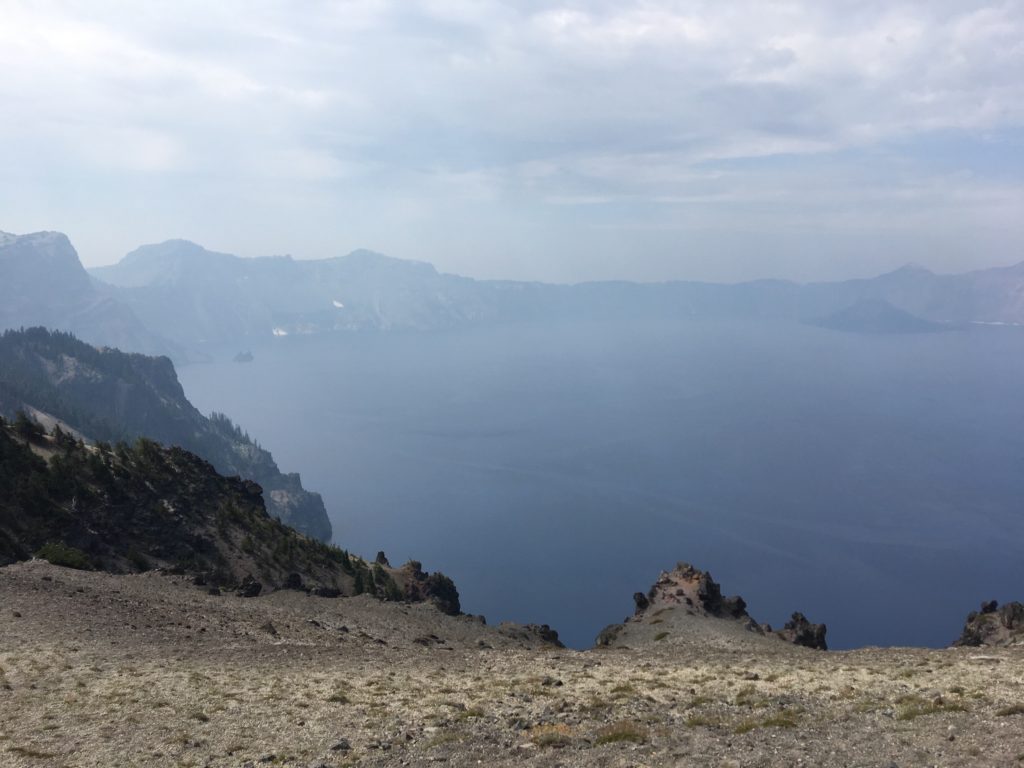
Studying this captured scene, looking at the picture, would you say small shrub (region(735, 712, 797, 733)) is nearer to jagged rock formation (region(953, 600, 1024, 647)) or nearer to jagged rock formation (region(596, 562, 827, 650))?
jagged rock formation (region(596, 562, 827, 650))

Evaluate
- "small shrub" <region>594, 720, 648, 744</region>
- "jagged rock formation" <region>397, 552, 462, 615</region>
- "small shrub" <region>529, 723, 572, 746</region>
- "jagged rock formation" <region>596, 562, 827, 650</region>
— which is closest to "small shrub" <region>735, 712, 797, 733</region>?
"small shrub" <region>594, 720, 648, 744</region>

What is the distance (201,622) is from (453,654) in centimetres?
1348

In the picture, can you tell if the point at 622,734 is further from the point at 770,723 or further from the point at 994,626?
the point at 994,626

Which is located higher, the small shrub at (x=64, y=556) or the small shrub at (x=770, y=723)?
the small shrub at (x=770, y=723)

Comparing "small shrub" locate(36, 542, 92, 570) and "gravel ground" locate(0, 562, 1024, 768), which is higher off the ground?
"gravel ground" locate(0, 562, 1024, 768)

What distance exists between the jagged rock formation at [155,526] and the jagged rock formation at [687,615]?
15928 mm

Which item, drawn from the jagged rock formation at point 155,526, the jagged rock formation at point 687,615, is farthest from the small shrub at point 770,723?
the jagged rock formation at point 155,526

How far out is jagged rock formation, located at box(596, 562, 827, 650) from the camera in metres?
53.8

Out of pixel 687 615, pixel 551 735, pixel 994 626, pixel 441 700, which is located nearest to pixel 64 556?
pixel 441 700

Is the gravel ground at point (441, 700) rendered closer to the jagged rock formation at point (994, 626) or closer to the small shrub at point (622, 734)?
the small shrub at point (622, 734)

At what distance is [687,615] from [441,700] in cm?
3856

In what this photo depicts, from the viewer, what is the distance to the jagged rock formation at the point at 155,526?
168ft

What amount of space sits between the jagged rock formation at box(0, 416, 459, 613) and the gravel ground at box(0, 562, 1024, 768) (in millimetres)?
16597

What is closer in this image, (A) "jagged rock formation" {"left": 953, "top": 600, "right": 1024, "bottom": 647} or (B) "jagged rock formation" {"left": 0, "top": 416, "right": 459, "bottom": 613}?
(A) "jagged rock formation" {"left": 953, "top": 600, "right": 1024, "bottom": 647}
